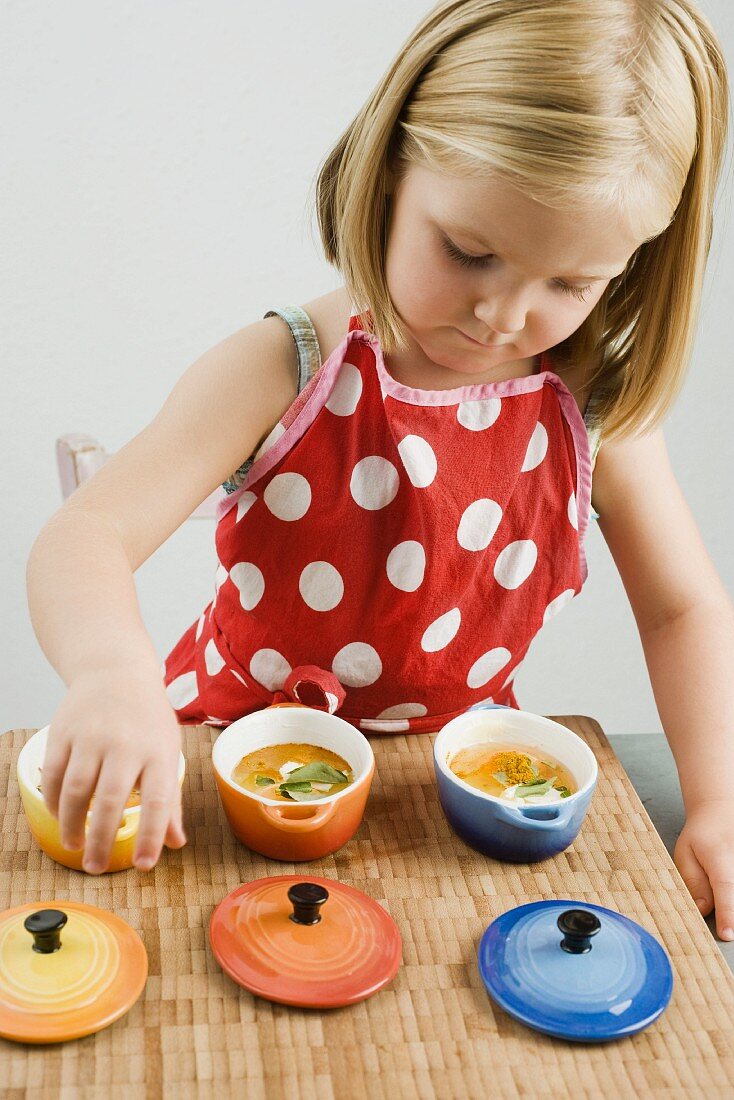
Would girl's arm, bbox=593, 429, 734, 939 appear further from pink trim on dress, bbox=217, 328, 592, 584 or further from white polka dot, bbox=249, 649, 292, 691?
white polka dot, bbox=249, 649, 292, 691

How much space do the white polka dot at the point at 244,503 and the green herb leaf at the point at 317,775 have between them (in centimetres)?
26

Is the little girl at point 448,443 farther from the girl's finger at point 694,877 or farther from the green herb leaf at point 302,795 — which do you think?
the green herb leaf at point 302,795

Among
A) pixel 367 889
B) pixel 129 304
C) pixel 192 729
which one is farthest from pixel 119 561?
pixel 129 304

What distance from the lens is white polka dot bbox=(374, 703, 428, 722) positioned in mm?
878

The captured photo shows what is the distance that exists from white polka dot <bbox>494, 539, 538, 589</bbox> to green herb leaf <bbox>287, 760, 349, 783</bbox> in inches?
10.4

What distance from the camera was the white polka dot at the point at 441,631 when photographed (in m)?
0.87

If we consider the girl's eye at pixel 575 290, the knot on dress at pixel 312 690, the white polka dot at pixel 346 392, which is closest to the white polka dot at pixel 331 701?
the knot on dress at pixel 312 690

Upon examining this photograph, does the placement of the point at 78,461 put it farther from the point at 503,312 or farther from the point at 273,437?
the point at 503,312

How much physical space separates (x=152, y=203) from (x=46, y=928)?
1341 mm

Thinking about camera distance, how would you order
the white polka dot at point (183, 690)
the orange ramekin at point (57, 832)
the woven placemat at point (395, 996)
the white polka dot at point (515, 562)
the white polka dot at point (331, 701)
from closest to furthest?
1. the woven placemat at point (395, 996)
2. the orange ramekin at point (57, 832)
3. the white polka dot at point (331, 701)
4. the white polka dot at point (515, 562)
5. the white polka dot at point (183, 690)

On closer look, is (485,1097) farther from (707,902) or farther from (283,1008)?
(707,902)

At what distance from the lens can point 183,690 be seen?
39.3 inches

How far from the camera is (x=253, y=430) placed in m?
0.81

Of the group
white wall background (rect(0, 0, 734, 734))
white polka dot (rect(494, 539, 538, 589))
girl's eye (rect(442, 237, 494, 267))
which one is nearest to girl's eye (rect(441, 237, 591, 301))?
girl's eye (rect(442, 237, 494, 267))
